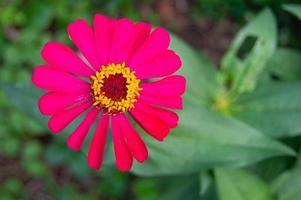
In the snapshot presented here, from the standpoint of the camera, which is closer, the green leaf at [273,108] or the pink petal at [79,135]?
the pink petal at [79,135]

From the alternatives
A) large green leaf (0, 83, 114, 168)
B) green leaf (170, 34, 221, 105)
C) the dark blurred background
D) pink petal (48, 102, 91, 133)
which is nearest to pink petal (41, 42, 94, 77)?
pink petal (48, 102, 91, 133)

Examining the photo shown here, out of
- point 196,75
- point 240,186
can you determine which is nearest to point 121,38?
point 196,75

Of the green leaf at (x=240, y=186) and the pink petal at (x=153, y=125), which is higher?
the pink petal at (x=153, y=125)

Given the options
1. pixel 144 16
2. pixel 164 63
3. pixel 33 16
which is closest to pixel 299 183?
pixel 164 63

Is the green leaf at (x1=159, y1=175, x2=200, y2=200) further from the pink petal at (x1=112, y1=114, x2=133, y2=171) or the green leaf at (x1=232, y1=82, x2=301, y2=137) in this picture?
the pink petal at (x1=112, y1=114, x2=133, y2=171)

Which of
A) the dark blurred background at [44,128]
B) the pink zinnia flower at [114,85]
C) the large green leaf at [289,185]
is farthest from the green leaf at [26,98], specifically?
the large green leaf at [289,185]

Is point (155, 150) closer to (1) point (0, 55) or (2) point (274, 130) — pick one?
(2) point (274, 130)

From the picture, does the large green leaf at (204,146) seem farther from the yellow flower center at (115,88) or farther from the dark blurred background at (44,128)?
the dark blurred background at (44,128)
